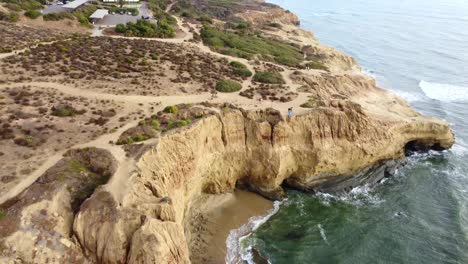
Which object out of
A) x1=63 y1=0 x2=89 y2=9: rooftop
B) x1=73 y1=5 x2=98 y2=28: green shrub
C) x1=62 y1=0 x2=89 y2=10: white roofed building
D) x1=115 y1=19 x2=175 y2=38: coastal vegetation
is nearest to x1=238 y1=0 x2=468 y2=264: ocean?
x1=115 y1=19 x2=175 y2=38: coastal vegetation

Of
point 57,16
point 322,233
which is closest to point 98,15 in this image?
point 57,16

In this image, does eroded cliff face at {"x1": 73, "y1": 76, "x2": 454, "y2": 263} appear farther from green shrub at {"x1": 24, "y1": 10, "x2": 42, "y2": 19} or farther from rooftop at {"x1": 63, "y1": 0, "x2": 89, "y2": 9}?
rooftop at {"x1": 63, "y1": 0, "x2": 89, "y2": 9}

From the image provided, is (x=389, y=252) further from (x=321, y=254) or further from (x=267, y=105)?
(x=267, y=105)

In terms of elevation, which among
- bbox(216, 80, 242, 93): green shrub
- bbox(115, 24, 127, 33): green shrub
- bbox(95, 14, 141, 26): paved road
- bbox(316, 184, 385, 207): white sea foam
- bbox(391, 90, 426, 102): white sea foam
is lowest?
bbox(316, 184, 385, 207): white sea foam

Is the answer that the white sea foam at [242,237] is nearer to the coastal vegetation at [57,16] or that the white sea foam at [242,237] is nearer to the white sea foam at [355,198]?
the white sea foam at [355,198]

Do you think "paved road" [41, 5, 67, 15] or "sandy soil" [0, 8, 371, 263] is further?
"paved road" [41, 5, 67, 15]

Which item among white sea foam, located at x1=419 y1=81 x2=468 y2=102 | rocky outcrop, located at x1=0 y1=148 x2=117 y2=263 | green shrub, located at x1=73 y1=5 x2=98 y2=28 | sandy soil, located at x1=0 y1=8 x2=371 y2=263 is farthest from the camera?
white sea foam, located at x1=419 y1=81 x2=468 y2=102
